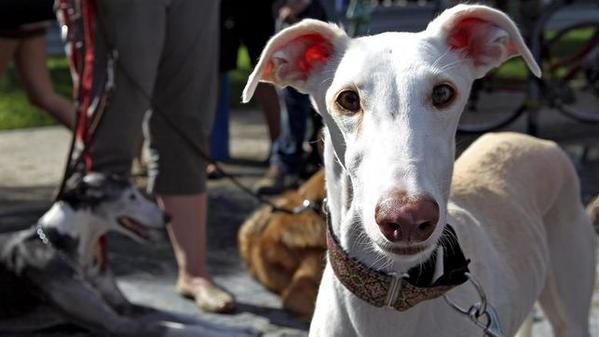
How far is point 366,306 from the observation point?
319 cm

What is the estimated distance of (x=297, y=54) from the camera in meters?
3.31

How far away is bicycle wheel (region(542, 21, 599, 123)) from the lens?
10617mm

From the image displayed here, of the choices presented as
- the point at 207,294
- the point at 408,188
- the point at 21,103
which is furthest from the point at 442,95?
the point at 21,103

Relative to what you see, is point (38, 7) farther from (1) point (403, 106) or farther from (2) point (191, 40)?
(1) point (403, 106)

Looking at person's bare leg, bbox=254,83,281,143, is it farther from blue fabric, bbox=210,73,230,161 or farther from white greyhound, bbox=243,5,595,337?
white greyhound, bbox=243,5,595,337

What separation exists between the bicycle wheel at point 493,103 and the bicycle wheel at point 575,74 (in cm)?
28

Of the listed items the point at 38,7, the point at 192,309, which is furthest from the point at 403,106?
the point at 38,7

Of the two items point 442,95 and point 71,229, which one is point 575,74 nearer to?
point 71,229

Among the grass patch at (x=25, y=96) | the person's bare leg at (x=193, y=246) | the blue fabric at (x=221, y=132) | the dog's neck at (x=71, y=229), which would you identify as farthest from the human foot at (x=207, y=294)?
the grass patch at (x=25, y=96)

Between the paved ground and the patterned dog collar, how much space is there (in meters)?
1.93

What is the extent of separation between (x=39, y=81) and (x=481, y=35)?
18.9ft

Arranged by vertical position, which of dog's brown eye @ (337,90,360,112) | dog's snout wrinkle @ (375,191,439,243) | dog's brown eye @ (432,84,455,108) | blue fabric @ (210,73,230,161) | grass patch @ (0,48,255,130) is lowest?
grass patch @ (0,48,255,130)

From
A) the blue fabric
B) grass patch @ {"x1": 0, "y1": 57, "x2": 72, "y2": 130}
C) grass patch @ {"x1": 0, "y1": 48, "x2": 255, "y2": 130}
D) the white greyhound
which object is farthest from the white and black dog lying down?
grass patch @ {"x1": 0, "y1": 57, "x2": 72, "y2": 130}

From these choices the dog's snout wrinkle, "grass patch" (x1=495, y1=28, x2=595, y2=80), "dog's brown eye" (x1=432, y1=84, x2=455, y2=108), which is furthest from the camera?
"grass patch" (x1=495, y1=28, x2=595, y2=80)
